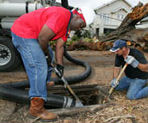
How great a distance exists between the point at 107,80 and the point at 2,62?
296cm

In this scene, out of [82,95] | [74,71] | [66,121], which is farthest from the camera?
[74,71]

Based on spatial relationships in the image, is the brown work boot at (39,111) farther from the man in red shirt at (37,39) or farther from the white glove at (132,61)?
the white glove at (132,61)

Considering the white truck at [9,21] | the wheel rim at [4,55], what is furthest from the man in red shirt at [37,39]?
the wheel rim at [4,55]

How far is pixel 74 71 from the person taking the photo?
4926mm

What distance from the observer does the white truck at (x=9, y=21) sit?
4.09 metres

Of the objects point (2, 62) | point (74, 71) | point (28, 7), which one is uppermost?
point (28, 7)

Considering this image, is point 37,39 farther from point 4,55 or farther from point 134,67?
point 4,55

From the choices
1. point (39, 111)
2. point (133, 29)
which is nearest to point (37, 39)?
point (39, 111)

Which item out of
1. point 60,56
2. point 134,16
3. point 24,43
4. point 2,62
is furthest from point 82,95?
point 134,16

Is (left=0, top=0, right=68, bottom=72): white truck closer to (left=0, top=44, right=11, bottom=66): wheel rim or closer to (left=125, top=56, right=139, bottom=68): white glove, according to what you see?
(left=0, top=44, right=11, bottom=66): wheel rim

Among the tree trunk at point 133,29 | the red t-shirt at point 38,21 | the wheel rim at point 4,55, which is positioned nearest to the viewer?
the red t-shirt at point 38,21

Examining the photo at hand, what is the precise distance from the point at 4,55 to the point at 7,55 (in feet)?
0.26

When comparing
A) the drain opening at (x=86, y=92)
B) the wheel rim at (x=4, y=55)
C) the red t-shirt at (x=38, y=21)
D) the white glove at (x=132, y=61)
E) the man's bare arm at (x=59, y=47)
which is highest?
the red t-shirt at (x=38, y=21)

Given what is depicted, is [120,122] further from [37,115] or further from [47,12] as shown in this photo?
[47,12]
